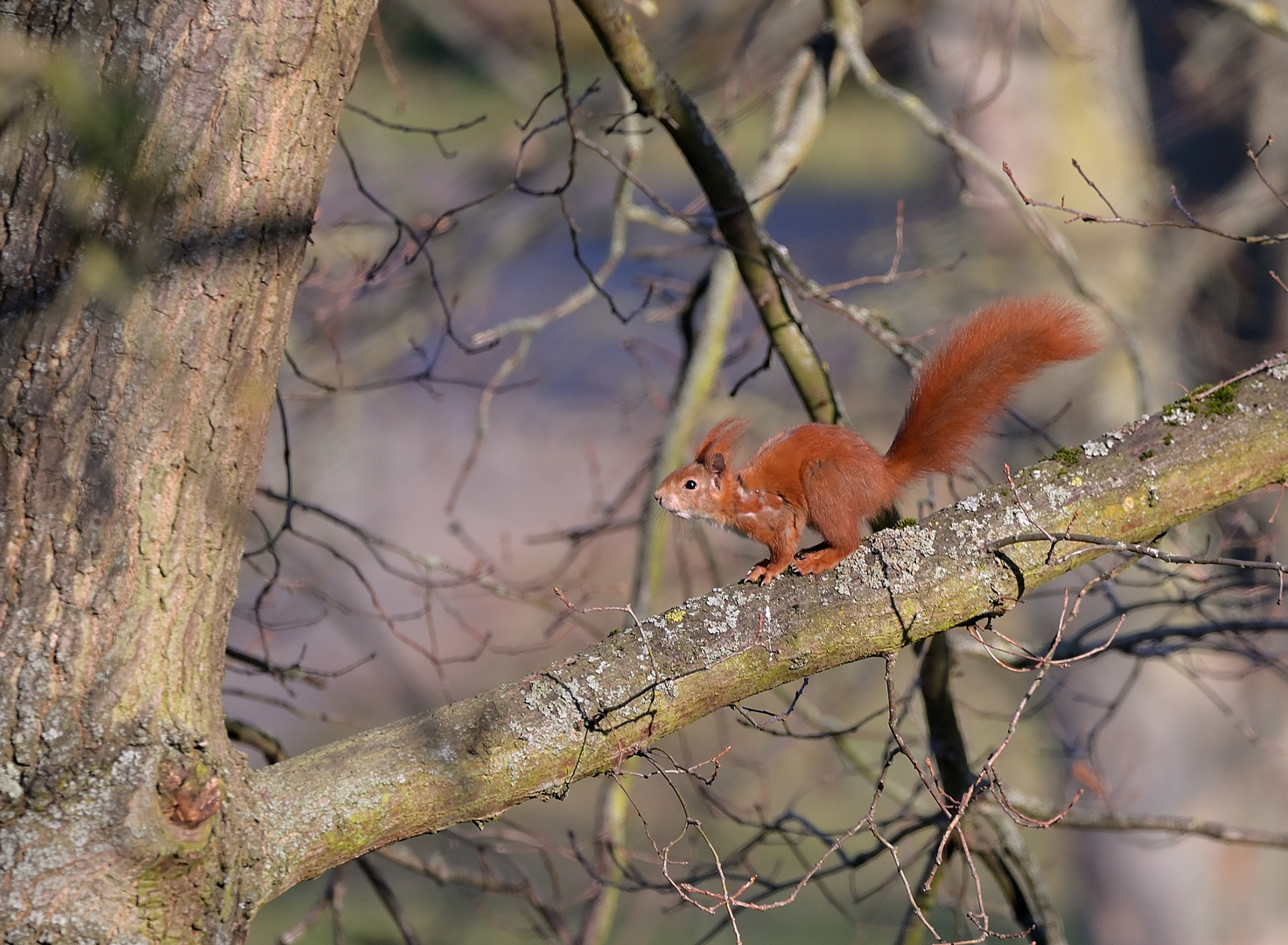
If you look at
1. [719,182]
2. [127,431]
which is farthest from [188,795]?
[719,182]

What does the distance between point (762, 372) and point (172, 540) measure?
2.27 m

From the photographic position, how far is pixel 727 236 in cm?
204

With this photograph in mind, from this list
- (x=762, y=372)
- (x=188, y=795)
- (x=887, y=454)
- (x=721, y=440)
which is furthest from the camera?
(x=762, y=372)

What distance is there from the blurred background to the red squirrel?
0.38 m

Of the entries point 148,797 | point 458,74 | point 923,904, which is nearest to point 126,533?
point 148,797

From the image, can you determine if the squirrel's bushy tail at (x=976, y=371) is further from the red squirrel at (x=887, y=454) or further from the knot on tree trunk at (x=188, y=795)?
A: the knot on tree trunk at (x=188, y=795)

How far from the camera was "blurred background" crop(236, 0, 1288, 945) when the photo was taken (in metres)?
3.16

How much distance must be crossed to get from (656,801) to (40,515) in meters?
5.47

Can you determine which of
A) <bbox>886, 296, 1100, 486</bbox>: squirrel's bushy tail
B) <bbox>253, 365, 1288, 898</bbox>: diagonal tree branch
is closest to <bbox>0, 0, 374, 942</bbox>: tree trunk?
<bbox>253, 365, 1288, 898</bbox>: diagonal tree branch

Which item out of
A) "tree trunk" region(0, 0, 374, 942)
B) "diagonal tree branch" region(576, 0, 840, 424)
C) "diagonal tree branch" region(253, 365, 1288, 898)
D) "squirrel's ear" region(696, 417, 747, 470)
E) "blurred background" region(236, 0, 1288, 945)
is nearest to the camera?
"tree trunk" region(0, 0, 374, 942)

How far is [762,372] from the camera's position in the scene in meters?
3.32

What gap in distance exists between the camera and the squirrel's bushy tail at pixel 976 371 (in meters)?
1.82

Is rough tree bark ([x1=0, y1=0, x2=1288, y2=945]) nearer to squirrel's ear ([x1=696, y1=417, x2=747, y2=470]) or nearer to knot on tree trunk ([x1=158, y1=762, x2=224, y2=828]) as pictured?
knot on tree trunk ([x1=158, y1=762, x2=224, y2=828])

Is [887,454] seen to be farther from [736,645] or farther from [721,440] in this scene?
[736,645]
